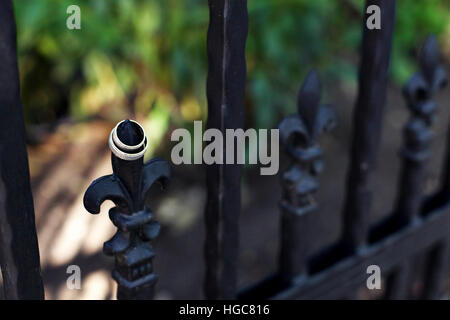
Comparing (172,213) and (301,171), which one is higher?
(301,171)

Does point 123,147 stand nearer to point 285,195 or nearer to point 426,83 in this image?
point 285,195

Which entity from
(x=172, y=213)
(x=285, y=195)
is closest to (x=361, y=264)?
(x=285, y=195)

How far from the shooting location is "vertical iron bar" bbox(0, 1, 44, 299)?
2.70ft

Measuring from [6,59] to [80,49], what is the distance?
1.94m

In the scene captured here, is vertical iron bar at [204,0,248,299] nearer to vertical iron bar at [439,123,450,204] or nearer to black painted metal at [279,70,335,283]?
black painted metal at [279,70,335,283]

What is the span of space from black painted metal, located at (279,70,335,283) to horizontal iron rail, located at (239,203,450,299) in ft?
0.13

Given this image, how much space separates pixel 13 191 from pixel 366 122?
767 mm

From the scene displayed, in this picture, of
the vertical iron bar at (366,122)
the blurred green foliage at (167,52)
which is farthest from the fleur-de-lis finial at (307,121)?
the blurred green foliage at (167,52)

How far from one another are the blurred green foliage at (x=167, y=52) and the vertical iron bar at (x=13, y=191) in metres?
1.62

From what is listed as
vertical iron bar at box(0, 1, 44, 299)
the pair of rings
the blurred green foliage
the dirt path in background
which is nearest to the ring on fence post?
the pair of rings

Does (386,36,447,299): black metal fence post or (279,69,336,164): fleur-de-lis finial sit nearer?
(279,69,336,164): fleur-de-lis finial

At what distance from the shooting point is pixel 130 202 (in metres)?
1.01
